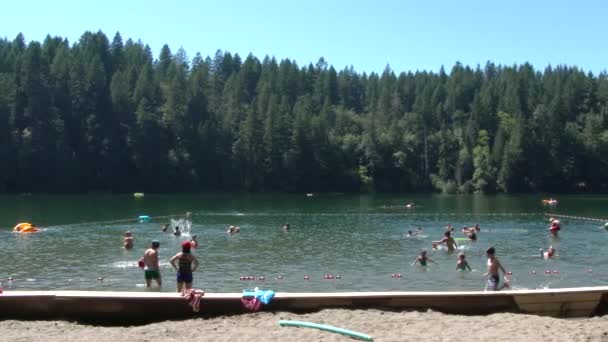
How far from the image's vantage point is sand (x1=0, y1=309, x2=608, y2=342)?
530 inches

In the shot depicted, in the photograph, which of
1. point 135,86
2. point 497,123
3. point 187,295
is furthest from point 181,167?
point 187,295

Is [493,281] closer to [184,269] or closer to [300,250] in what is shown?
[184,269]

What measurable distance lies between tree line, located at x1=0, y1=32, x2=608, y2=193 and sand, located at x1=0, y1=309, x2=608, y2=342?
363 feet

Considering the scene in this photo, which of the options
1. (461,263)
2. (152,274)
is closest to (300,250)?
(461,263)

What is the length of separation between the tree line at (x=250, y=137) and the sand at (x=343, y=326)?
110760 mm

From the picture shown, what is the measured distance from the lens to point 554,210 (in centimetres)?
8238

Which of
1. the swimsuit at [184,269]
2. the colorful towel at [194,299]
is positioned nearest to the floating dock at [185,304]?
the colorful towel at [194,299]

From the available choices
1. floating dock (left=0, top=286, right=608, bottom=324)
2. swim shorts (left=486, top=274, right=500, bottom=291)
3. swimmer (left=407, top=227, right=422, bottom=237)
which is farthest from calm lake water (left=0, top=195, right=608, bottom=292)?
floating dock (left=0, top=286, right=608, bottom=324)

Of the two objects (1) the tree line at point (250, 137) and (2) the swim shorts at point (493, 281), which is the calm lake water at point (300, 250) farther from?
(1) the tree line at point (250, 137)

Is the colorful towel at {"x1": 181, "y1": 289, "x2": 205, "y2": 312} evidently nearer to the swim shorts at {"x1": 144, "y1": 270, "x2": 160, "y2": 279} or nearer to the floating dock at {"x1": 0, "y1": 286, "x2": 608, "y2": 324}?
the floating dock at {"x1": 0, "y1": 286, "x2": 608, "y2": 324}

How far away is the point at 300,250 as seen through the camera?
42.2 meters

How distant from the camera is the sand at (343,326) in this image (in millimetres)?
13474

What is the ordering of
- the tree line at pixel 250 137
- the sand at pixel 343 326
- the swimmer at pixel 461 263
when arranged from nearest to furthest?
the sand at pixel 343 326 → the swimmer at pixel 461 263 → the tree line at pixel 250 137

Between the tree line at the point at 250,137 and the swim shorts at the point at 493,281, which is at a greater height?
the tree line at the point at 250,137
